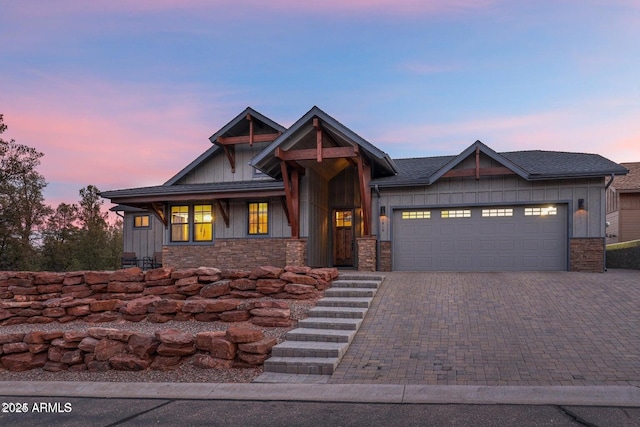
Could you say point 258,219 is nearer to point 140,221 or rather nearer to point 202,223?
point 202,223

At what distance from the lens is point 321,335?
332 inches

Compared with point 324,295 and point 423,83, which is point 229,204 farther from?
point 423,83

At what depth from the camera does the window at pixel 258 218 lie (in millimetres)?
17781

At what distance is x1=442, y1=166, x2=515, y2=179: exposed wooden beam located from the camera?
49.6 ft

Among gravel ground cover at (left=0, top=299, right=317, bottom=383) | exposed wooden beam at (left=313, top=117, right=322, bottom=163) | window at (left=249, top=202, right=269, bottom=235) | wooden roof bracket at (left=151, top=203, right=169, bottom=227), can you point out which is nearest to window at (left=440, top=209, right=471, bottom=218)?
exposed wooden beam at (left=313, top=117, right=322, bottom=163)

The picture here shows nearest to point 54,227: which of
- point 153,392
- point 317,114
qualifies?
point 317,114

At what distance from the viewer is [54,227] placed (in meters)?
32.2

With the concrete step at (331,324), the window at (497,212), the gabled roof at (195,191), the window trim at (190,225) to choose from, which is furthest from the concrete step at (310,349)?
the window trim at (190,225)

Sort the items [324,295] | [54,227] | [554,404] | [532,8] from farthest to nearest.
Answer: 1. [54,227]
2. [532,8]
3. [324,295]
4. [554,404]

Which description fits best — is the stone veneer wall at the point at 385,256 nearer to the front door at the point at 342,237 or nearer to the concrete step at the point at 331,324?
the front door at the point at 342,237

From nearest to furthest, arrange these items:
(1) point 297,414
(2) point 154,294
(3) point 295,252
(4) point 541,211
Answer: (1) point 297,414
(2) point 154,294
(4) point 541,211
(3) point 295,252

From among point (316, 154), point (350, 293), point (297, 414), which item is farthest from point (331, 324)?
point (316, 154)

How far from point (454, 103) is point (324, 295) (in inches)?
604

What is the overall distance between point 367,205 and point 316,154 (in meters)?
2.53
